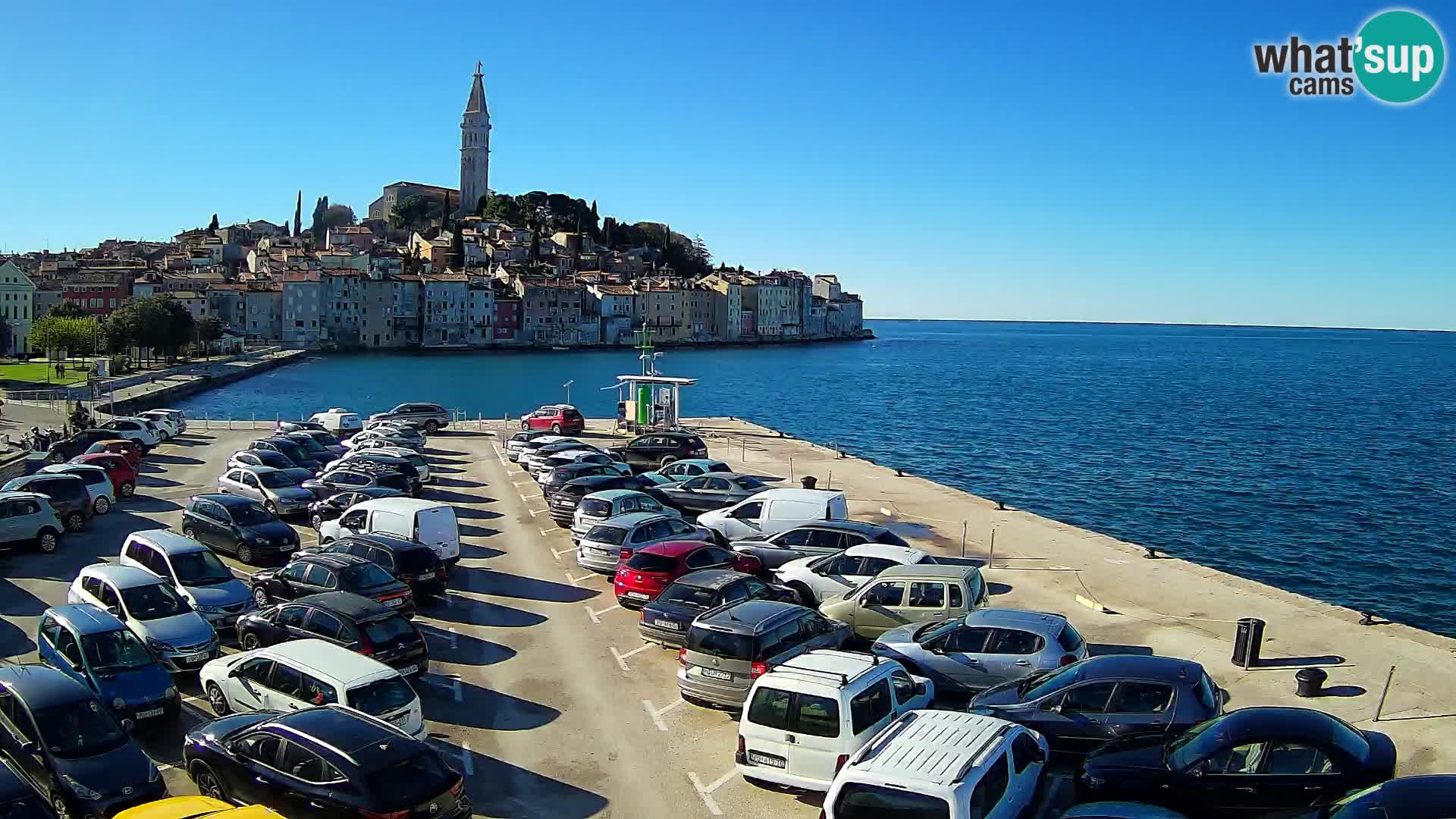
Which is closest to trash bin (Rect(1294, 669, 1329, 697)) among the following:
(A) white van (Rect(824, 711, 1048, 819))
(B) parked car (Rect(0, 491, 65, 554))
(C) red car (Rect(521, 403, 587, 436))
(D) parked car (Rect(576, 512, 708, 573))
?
(A) white van (Rect(824, 711, 1048, 819))

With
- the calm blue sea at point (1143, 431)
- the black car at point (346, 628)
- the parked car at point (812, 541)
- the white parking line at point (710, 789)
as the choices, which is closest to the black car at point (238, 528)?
the black car at point (346, 628)

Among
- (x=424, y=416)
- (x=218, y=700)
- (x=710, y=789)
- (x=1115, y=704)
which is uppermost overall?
(x=1115, y=704)

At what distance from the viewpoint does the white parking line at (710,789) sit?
9.70m

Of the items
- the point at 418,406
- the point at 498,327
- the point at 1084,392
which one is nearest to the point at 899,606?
the point at 418,406

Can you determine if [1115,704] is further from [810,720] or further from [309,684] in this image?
[309,684]

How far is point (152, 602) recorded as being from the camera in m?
13.5

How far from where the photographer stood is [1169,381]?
397 ft

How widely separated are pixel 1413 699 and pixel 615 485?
15.7 m

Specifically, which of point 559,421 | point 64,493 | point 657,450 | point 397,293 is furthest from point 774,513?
point 397,293

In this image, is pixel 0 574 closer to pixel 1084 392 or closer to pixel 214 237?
pixel 1084 392

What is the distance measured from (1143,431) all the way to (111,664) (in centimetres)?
6549

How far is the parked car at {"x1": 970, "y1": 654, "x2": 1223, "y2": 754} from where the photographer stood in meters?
10.1

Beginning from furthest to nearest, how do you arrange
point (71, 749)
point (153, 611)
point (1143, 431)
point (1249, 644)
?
1. point (1143, 431)
2. point (1249, 644)
3. point (153, 611)
4. point (71, 749)

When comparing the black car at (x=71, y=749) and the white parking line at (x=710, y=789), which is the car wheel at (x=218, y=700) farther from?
the white parking line at (x=710, y=789)
